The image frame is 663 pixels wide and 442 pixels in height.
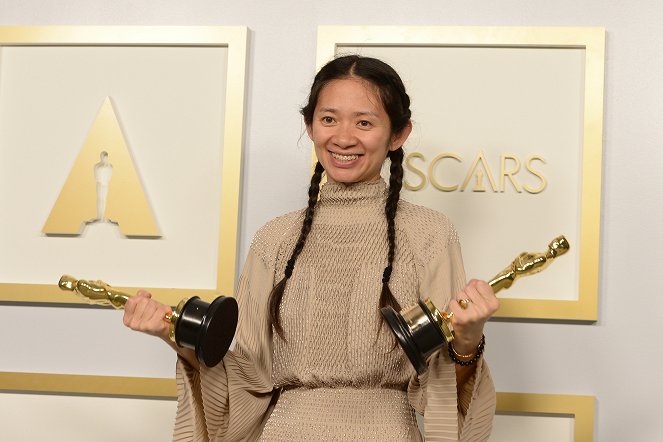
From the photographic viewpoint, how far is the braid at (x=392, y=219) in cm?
146

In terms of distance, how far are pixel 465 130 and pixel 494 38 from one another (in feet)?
0.67

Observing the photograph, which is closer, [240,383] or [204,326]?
[204,326]

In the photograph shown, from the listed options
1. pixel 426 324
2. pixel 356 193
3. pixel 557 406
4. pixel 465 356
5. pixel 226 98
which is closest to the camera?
pixel 426 324

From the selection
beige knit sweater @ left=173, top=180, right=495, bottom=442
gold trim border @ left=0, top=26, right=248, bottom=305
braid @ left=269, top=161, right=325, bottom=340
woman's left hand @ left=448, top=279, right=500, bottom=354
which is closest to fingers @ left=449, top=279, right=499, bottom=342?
woman's left hand @ left=448, top=279, right=500, bottom=354

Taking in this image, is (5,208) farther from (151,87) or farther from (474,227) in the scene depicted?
(474,227)

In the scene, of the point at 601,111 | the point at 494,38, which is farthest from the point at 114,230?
the point at 601,111

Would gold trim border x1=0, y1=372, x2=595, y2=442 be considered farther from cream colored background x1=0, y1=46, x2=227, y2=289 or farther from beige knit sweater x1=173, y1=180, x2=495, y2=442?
beige knit sweater x1=173, y1=180, x2=495, y2=442

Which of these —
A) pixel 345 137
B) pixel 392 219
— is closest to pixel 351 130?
pixel 345 137

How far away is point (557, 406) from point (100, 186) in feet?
3.58

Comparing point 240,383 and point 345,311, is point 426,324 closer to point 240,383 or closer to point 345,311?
point 345,311

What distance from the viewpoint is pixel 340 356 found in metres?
1.47

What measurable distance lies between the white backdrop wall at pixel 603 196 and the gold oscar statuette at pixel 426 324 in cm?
70

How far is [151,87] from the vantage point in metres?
2.09

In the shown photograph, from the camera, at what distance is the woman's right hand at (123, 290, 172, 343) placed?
1313mm
